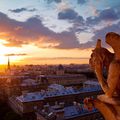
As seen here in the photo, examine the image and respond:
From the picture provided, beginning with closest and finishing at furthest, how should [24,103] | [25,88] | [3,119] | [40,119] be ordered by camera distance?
[40,119]
[3,119]
[24,103]
[25,88]

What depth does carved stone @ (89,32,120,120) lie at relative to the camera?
3.40 metres

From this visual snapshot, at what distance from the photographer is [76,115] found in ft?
105

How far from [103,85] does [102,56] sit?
14.2 inches

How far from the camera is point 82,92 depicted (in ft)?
173

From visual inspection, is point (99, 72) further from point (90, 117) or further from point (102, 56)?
point (90, 117)

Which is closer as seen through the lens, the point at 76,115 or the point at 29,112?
the point at 76,115

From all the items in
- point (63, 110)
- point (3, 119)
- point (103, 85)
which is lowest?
point (3, 119)

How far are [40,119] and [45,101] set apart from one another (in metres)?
12.4

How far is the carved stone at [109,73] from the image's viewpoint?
3.40 m

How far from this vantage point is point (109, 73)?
3469 mm

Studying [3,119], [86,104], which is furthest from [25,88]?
[86,104]

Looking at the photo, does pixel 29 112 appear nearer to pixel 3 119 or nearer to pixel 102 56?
pixel 3 119

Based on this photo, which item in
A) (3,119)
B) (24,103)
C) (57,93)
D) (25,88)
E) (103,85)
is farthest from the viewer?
(25,88)

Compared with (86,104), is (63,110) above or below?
below
